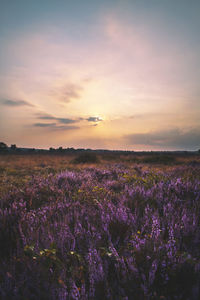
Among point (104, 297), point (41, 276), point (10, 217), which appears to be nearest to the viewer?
point (104, 297)

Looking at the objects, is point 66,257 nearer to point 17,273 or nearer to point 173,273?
point 17,273

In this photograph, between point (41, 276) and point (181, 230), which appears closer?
point (41, 276)

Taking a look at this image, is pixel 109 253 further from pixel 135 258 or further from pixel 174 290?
pixel 174 290

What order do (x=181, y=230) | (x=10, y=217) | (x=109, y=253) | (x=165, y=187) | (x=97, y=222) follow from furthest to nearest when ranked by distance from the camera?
(x=165, y=187), (x=10, y=217), (x=97, y=222), (x=181, y=230), (x=109, y=253)

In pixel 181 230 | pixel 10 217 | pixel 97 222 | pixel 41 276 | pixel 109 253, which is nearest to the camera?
pixel 41 276

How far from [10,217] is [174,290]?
1.81 metres

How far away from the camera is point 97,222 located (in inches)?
74.5

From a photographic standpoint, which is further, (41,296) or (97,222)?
(97,222)

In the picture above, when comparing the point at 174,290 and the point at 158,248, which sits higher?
the point at 158,248

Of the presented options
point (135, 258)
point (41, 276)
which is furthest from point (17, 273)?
point (135, 258)

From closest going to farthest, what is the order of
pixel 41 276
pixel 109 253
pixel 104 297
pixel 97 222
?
1. pixel 104 297
2. pixel 41 276
3. pixel 109 253
4. pixel 97 222

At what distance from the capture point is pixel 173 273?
1.13 m

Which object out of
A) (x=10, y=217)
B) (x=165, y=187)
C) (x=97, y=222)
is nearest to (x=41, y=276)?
(x=97, y=222)

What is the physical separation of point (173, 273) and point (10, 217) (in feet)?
5.86
